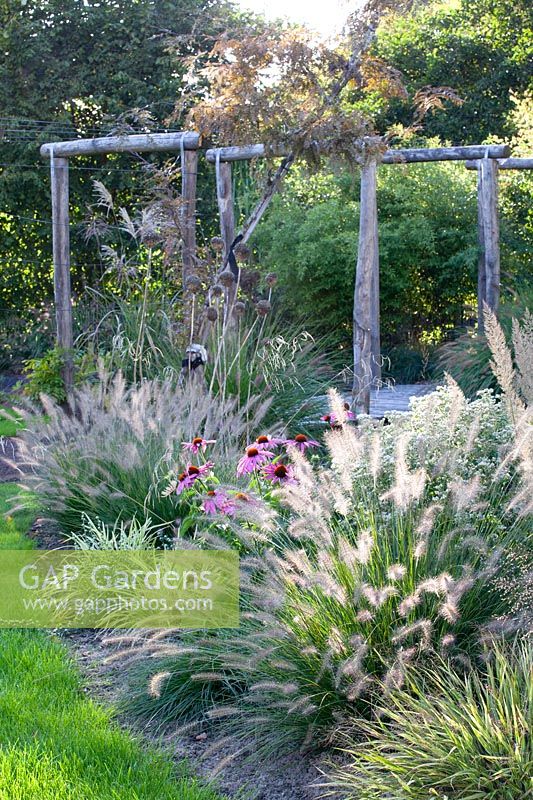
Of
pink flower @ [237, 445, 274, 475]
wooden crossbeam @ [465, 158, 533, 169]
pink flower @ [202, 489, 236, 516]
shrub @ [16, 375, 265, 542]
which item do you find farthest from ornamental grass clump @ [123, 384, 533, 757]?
wooden crossbeam @ [465, 158, 533, 169]

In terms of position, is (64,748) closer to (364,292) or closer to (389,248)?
(364,292)

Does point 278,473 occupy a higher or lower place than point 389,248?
lower

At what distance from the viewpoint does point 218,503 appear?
356 cm

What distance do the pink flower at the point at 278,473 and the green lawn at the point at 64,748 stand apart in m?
1.03

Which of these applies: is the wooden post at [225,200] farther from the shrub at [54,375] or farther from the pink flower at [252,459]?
the pink flower at [252,459]

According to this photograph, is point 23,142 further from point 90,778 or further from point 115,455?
point 90,778

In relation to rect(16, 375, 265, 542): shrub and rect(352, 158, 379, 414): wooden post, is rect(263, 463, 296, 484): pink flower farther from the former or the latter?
rect(352, 158, 379, 414): wooden post

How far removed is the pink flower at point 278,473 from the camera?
3.65m

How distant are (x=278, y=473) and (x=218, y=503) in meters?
0.27

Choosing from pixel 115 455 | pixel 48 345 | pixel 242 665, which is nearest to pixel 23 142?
pixel 48 345

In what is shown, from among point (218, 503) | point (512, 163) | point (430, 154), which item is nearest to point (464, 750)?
point (218, 503)

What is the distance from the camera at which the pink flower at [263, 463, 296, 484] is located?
3648 mm

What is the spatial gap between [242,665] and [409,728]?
0.52 metres

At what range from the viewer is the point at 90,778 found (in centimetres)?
247
